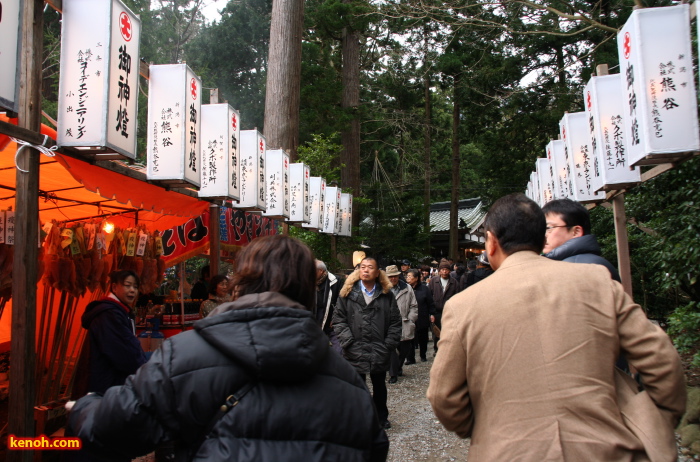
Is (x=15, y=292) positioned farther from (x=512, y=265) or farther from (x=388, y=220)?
(x=388, y=220)

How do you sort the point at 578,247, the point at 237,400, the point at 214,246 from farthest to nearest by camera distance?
1. the point at 214,246
2. the point at 578,247
3. the point at 237,400

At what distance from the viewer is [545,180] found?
11.8 m

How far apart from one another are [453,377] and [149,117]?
4.84m

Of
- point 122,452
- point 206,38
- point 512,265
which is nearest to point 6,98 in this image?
point 122,452

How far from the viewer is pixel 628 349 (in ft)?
6.84

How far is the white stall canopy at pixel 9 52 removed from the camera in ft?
11.0

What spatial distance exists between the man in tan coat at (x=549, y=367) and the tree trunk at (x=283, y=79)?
1057 cm

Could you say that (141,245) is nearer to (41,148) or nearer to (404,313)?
(41,148)

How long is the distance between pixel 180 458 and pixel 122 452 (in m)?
0.21

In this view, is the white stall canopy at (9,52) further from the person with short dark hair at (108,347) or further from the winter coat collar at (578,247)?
the winter coat collar at (578,247)

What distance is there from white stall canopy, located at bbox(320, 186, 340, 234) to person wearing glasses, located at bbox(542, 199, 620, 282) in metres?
10.0

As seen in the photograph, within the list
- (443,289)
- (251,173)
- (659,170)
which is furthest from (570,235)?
(443,289)

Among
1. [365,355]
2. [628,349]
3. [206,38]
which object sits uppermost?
[206,38]

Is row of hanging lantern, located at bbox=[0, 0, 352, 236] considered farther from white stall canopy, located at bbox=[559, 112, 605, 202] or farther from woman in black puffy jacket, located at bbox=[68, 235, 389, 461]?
white stall canopy, located at bbox=[559, 112, 605, 202]
